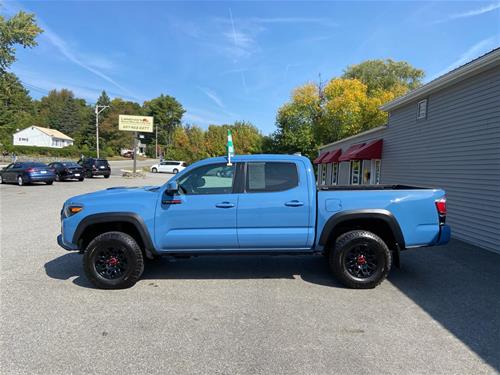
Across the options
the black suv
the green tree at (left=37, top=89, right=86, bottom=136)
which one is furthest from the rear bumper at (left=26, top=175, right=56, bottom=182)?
the green tree at (left=37, top=89, right=86, bottom=136)

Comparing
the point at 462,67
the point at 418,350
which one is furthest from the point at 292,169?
the point at 462,67

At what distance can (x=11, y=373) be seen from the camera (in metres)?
Answer: 2.82

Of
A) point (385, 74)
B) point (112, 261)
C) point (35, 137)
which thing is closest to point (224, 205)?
point (112, 261)

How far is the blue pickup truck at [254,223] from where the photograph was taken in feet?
15.4

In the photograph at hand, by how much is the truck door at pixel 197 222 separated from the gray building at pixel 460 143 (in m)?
5.80

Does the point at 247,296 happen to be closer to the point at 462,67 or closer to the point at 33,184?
the point at 462,67

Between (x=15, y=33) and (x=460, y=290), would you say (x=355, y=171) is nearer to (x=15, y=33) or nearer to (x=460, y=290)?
(x=460, y=290)

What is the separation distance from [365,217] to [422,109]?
23.8ft

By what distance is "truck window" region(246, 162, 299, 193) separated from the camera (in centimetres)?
484

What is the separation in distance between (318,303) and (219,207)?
1.80 metres

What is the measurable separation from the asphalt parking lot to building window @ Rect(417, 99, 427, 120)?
5.50 meters

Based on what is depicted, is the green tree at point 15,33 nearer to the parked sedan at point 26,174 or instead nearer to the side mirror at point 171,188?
the parked sedan at point 26,174

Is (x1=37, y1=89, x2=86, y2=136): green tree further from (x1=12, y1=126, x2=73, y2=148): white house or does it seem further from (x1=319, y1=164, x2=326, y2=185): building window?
(x1=319, y1=164, x2=326, y2=185): building window

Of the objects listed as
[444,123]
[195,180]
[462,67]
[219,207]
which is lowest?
[219,207]
